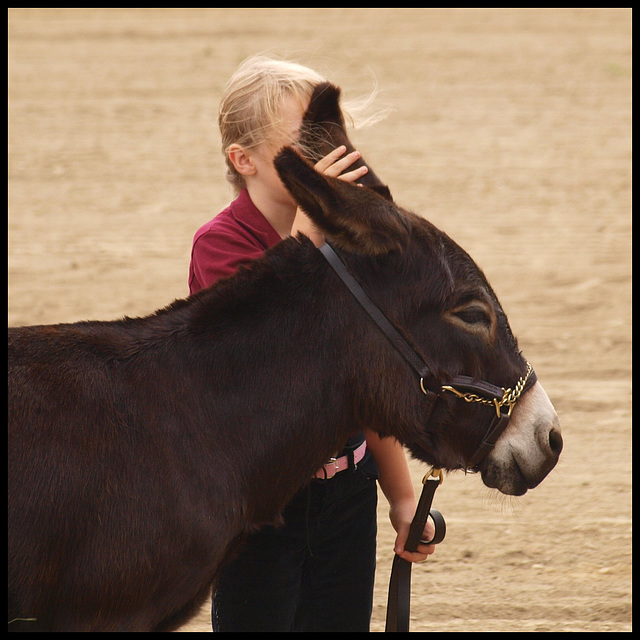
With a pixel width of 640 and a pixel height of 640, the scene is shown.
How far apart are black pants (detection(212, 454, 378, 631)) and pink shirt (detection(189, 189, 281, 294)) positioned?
2.66 feet

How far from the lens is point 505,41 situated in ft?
61.2

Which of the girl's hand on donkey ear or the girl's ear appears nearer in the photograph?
the girl's hand on donkey ear

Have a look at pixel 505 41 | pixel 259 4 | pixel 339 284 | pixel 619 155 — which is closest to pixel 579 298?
pixel 619 155

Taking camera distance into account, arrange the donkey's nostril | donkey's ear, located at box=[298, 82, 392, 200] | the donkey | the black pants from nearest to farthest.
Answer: the donkey → the donkey's nostril → donkey's ear, located at box=[298, 82, 392, 200] → the black pants

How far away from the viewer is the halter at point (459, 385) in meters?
2.82

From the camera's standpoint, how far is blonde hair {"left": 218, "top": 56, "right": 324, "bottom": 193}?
3.21 metres

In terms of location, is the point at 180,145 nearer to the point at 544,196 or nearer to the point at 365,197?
the point at 544,196

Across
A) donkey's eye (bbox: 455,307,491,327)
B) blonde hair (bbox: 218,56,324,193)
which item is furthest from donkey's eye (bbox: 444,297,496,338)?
blonde hair (bbox: 218,56,324,193)

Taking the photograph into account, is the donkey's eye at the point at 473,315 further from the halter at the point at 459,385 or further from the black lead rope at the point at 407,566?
the black lead rope at the point at 407,566

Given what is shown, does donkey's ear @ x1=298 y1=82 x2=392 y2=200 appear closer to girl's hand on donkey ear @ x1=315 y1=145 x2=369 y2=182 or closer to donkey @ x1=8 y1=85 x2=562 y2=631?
girl's hand on donkey ear @ x1=315 y1=145 x2=369 y2=182

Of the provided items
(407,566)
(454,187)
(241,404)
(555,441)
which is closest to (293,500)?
(407,566)

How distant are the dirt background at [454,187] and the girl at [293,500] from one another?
664mm

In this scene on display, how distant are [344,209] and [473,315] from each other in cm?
55

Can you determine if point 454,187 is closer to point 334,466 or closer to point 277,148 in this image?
point 277,148
